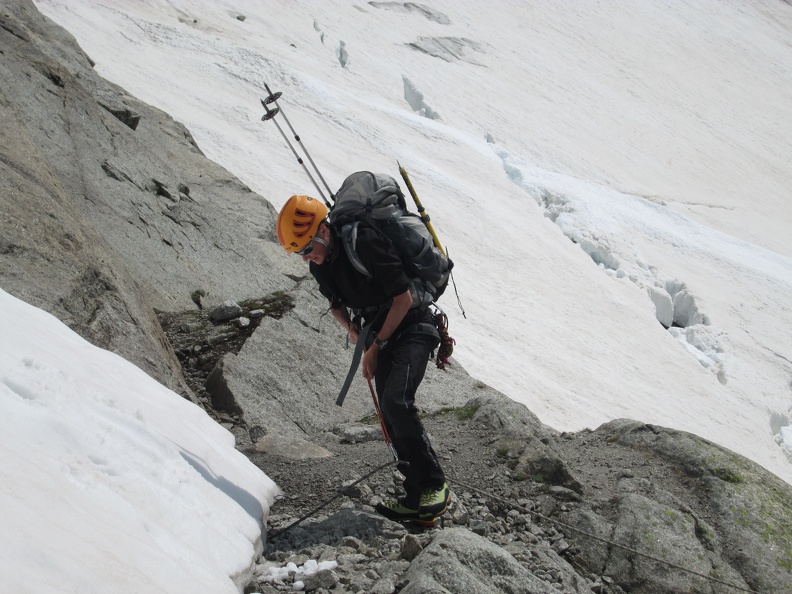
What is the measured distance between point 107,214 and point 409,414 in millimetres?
6308

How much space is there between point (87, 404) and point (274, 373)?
13.1 feet

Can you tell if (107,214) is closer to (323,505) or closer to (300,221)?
(300,221)

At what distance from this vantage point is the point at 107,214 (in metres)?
9.98

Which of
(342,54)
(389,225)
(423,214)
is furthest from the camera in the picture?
(342,54)

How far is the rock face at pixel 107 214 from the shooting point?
6.64 m

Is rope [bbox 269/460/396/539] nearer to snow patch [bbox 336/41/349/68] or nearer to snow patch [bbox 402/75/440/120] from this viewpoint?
snow patch [bbox 402/75/440/120]

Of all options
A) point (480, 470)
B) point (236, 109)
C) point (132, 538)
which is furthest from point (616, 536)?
point (236, 109)

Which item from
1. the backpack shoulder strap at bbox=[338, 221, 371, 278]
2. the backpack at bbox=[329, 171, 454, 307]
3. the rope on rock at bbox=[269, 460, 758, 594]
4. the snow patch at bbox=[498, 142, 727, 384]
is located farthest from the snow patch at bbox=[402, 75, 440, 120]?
the backpack shoulder strap at bbox=[338, 221, 371, 278]

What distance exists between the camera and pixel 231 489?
515 cm

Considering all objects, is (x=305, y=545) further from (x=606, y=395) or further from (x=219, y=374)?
(x=606, y=395)

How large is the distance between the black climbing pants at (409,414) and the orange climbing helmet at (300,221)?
40.8 inches

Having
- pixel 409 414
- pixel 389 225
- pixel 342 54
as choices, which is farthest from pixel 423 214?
pixel 342 54

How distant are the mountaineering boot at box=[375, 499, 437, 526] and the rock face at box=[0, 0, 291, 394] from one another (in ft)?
8.37

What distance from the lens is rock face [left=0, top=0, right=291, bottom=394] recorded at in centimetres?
664
